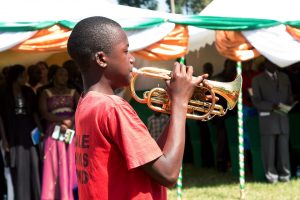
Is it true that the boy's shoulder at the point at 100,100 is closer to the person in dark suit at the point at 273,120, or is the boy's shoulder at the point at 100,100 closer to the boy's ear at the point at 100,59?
the boy's ear at the point at 100,59

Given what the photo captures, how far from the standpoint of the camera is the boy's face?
2.00m

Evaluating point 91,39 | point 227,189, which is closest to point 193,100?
point 91,39

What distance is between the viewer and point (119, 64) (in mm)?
2008

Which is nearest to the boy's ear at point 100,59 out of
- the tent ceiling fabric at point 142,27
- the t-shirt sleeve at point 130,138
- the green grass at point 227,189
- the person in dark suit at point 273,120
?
the t-shirt sleeve at point 130,138

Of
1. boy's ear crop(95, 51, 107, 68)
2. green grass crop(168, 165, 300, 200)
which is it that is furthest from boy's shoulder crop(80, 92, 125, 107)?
green grass crop(168, 165, 300, 200)

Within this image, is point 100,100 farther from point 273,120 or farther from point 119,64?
point 273,120

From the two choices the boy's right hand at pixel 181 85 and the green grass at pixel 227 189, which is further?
the green grass at pixel 227 189

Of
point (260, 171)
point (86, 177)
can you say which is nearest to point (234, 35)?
point (260, 171)

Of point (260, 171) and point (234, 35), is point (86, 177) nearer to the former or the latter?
point (234, 35)

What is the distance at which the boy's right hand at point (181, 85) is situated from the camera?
6.50ft

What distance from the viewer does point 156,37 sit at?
5980mm

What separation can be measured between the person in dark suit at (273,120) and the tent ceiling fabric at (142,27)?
975 millimetres

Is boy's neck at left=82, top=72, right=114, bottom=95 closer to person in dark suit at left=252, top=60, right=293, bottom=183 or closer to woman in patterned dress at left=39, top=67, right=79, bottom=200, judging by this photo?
woman in patterned dress at left=39, top=67, right=79, bottom=200

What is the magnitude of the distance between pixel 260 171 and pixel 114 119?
6174 mm
